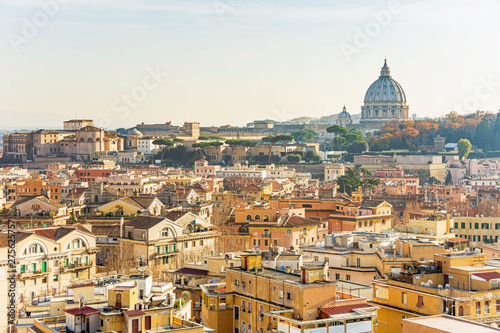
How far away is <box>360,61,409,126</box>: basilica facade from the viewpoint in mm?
106125

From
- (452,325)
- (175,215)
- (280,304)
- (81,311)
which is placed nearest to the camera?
(452,325)

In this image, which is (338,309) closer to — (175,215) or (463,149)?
(175,215)

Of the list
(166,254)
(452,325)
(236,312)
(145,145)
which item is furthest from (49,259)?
(145,145)

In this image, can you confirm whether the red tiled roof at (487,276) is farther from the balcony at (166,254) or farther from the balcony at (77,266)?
the balcony at (166,254)

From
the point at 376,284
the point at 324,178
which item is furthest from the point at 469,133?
the point at 376,284

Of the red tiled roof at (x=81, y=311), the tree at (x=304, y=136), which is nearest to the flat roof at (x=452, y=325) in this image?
the red tiled roof at (x=81, y=311)

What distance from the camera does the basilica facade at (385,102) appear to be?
106m

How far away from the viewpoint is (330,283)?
10.5 m

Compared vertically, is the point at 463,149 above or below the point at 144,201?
above

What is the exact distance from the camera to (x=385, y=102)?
351 ft

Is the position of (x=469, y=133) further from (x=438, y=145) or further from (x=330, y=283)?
(x=330, y=283)

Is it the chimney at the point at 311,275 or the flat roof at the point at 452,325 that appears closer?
the flat roof at the point at 452,325

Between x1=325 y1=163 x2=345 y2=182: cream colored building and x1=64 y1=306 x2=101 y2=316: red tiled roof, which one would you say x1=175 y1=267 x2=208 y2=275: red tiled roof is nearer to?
x1=64 y1=306 x2=101 y2=316: red tiled roof

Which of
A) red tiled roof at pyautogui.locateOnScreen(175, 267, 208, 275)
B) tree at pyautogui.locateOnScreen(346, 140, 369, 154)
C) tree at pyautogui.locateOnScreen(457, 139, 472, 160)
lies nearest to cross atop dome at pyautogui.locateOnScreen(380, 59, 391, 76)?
tree at pyautogui.locateOnScreen(346, 140, 369, 154)
